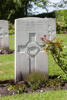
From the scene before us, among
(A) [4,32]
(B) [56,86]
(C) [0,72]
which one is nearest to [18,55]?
(B) [56,86]

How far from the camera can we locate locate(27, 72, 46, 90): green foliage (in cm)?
536

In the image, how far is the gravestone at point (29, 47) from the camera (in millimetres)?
5742

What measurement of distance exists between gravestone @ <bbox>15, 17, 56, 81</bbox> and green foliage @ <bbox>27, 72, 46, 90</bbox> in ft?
0.66

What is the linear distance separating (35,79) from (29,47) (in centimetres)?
81

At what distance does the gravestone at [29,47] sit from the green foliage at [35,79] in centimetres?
20

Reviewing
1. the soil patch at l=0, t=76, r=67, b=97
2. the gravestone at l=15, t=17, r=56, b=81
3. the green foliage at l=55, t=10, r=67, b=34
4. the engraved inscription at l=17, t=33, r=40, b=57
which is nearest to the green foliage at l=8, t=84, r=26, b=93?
the soil patch at l=0, t=76, r=67, b=97

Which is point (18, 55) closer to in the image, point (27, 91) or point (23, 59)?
point (23, 59)

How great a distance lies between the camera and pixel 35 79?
555cm

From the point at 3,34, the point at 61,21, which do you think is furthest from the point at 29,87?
the point at 61,21

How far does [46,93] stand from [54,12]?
2416 centimetres

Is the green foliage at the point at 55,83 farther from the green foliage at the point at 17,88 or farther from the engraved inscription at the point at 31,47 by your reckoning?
the engraved inscription at the point at 31,47

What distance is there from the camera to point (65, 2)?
25906 millimetres

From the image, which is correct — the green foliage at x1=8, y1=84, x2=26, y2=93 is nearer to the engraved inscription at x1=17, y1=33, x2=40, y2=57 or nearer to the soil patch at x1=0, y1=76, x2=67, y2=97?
the soil patch at x1=0, y1=76, x2=67, y2=97

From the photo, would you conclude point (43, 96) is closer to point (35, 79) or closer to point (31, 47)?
point (35, 79)
